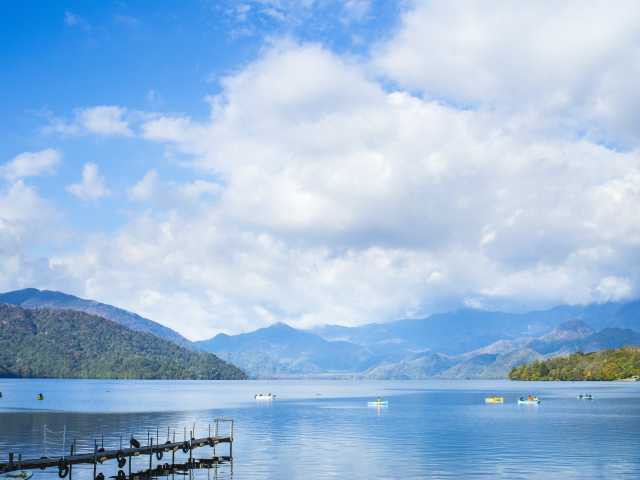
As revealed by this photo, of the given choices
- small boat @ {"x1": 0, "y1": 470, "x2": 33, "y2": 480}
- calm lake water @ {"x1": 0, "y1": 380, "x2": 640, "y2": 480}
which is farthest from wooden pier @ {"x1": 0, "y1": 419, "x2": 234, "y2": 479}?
calm lake water @ {"x1": 0, "y1": 380, "x2": 640, "y2": 480}

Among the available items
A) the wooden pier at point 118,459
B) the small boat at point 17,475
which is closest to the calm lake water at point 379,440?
the wooden pier at point 118,459

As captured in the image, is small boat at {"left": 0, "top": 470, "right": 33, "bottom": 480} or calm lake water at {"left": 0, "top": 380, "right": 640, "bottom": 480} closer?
small boat at {"left": 0, "top": 470, "right": 33, "bottom": 480}

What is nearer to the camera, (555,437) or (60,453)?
(60,453)

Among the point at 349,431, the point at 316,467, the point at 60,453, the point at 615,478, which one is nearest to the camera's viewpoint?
the point at 615,478

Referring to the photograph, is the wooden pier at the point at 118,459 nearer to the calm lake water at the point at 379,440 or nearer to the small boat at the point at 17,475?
the small boat at the point at 17,475

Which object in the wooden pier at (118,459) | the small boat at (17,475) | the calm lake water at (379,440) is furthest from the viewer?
the calm lake water at (379,440)

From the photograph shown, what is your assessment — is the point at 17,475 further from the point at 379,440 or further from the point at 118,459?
the point at 379,440

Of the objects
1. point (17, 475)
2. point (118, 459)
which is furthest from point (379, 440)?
point (17, 475)

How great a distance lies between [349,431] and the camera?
454 ft

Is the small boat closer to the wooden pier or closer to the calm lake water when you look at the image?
the wooden pier

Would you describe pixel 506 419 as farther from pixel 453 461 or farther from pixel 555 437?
pixel 453 461

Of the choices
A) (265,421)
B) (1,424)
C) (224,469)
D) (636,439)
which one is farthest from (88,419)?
(636,439)

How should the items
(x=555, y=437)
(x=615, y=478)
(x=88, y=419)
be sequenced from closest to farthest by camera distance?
(x=615, y=478), (x=555, y=437), (x=88, y=419)

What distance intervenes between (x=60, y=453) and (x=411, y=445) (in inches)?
2099
